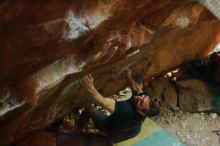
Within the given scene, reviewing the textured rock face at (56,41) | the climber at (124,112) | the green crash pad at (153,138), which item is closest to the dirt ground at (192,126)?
the green crash pad at (153,138)

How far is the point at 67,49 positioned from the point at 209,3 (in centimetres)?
136

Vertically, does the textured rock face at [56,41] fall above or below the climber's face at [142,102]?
above

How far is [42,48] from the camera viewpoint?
3312 mm

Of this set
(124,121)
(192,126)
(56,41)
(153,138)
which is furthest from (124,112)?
(192,126)

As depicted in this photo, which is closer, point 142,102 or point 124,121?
point 142,102

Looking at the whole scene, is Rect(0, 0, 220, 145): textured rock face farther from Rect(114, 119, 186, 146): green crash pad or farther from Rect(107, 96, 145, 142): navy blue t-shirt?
Rect(114, 119, 186, 146): green crash pad

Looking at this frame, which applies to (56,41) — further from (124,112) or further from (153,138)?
(153,138)

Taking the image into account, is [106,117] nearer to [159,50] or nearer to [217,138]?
[159,50]

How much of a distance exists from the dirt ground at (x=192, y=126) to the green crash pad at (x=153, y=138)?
0.26 meters

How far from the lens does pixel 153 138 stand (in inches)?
284

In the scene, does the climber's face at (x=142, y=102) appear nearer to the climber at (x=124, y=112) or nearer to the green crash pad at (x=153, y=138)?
the climber at (x=124, y=112)

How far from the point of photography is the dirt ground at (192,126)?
24.8 feet

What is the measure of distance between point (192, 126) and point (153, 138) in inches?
41.7

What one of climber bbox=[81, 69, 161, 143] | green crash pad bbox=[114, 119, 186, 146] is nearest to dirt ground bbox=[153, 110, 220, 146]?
green crash pad bbox=[114, 119, 186, 146]
